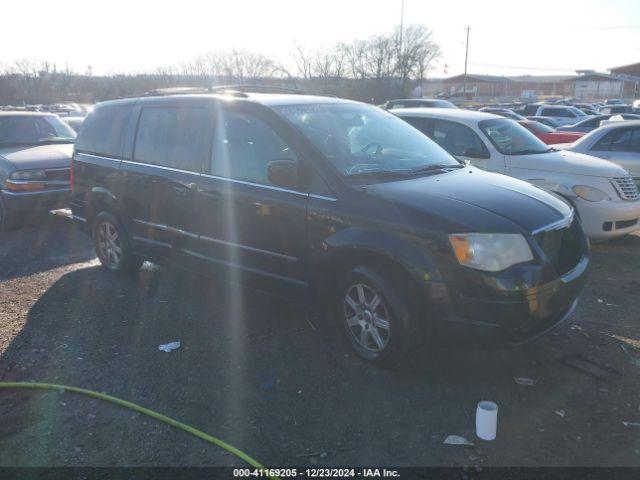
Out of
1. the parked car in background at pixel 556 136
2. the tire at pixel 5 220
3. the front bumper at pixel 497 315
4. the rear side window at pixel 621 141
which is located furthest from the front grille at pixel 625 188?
the tire at pixel 5 220

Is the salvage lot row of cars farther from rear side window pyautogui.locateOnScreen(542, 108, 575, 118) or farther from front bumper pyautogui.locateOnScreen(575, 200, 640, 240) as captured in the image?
rear side window pyautogui.locateOnScreen(542, 108, 575, 118)

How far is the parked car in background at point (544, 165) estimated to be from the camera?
6.45m

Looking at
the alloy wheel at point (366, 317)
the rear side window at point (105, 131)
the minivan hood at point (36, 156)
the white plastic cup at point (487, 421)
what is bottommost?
the white plastic cup at point (487, 421)

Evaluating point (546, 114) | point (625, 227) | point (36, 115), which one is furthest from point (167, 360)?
point (546, 114)

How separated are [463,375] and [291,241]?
5.10 ft

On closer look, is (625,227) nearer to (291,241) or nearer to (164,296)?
(291,241)

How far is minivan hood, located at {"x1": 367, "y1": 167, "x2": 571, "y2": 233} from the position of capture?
3.39 metres

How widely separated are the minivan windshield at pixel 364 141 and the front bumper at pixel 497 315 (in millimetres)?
1215

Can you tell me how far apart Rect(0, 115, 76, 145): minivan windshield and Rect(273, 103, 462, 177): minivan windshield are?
21.6ft

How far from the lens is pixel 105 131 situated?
579 cm

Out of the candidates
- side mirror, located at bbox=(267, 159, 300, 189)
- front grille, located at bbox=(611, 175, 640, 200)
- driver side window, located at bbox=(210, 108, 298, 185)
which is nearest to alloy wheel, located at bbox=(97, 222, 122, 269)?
driver side window, located at bbox=(210, 108, 298, 185)

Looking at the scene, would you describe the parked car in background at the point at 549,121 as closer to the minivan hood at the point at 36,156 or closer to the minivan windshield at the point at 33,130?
the minivan windshield at the point at 33,130

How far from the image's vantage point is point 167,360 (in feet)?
13.2

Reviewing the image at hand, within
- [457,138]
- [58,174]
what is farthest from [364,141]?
[58,174]
